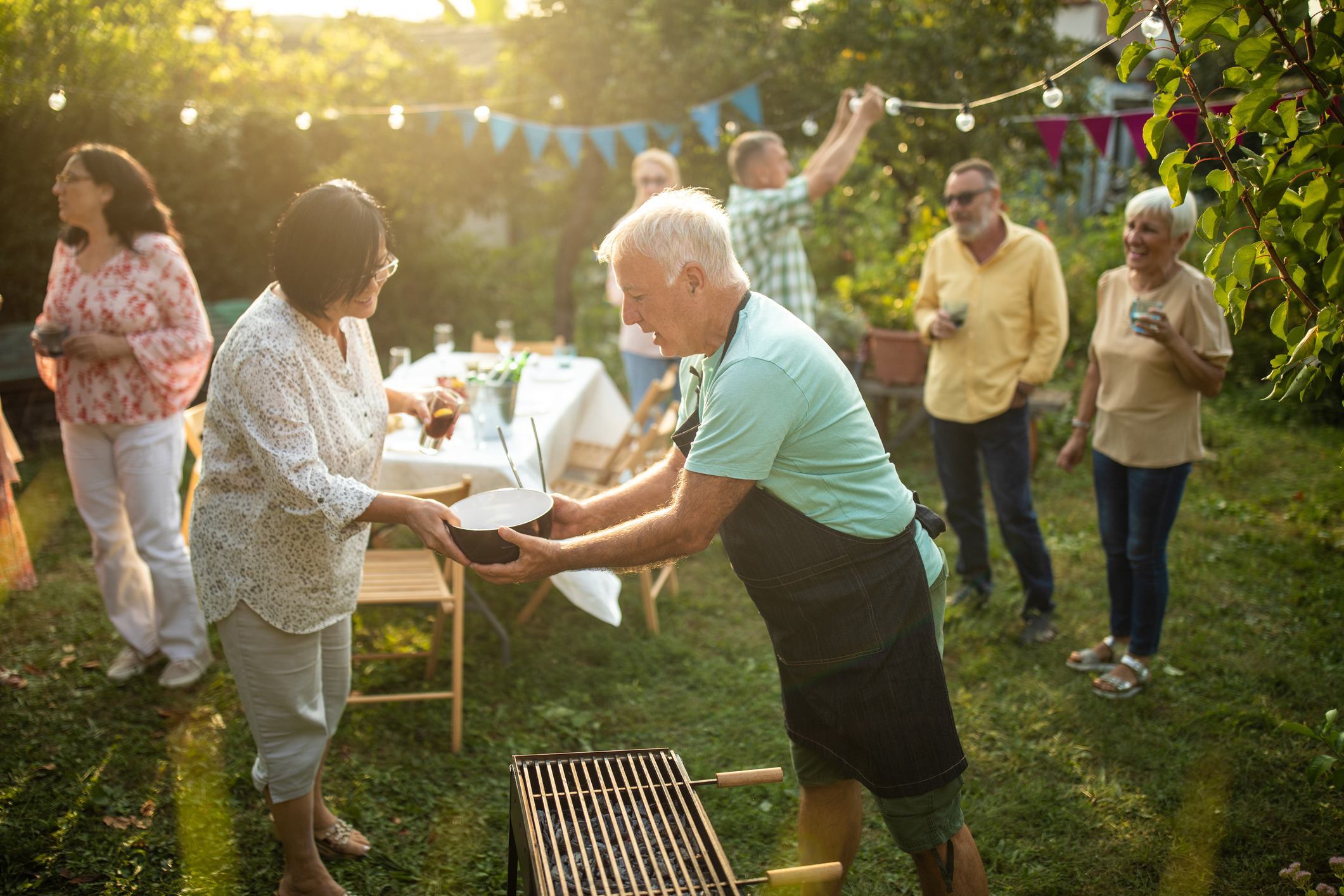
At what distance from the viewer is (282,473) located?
197 cm

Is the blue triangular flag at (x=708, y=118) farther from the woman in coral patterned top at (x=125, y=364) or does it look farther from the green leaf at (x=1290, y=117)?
the green leaf at (x=1290, y=117)

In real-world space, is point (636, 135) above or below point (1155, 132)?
above

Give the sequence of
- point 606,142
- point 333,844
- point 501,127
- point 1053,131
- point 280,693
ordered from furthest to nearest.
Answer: point 606,142 < point 501,127 < point 1053,131 < point 333,844 < point 280,693

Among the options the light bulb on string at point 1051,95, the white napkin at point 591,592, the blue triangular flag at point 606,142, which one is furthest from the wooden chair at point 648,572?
the blue triangular flag at point 606,142

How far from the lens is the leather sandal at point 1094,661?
3689 millimetres

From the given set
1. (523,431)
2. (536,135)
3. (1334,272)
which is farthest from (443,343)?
(1334,272)

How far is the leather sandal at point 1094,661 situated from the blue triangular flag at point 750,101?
4671 millimetres

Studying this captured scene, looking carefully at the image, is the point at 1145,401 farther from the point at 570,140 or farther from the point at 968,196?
the point at 570,140

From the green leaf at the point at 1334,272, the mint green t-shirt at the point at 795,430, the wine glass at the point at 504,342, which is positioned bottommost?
the wine glass at the point at 504,342

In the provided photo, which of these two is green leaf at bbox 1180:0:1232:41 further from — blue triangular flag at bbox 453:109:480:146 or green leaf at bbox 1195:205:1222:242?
blue triangular flag at bbox 453:109:480:146

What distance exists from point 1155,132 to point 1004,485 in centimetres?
251

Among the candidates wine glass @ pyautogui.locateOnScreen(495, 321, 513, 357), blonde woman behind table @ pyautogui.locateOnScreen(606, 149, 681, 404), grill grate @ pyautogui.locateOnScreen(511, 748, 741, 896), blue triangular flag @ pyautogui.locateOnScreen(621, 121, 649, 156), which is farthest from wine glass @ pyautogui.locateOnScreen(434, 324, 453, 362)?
grill grate @ pyautogui.locateOnScreen(511, 748, 741, 896)

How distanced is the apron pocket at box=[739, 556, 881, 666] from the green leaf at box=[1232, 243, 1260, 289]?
88cm

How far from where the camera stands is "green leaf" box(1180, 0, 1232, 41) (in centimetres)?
138
